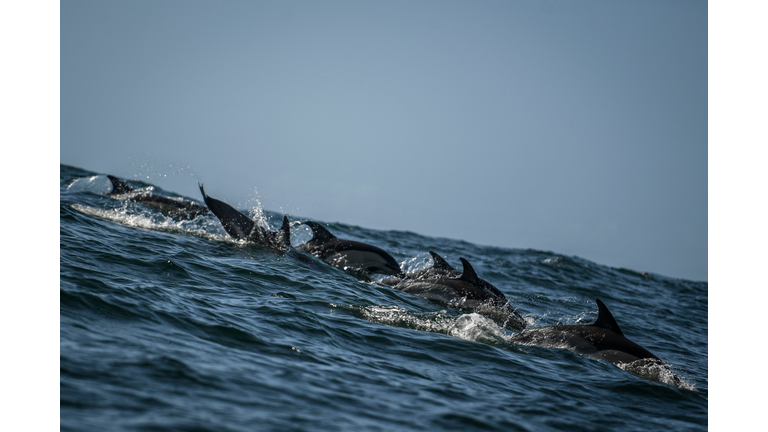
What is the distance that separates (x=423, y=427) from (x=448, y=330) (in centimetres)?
415

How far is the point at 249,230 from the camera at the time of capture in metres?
15.4

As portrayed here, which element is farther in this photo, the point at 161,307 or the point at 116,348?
the point at 161,307

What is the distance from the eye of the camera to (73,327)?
21.3 feet

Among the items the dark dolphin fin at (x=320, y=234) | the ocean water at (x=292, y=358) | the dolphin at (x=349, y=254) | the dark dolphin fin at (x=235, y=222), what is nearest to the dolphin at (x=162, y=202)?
the dark dolphin fin at (x=235, y=222)

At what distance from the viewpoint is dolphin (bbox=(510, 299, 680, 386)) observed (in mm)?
9000

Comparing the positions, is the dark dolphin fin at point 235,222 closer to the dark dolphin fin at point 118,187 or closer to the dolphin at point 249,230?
the dolphin at point 249,230

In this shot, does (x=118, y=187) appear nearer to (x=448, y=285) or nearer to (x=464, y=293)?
(x=448, y=285)

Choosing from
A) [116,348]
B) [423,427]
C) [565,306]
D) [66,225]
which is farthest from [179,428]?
[565,306]

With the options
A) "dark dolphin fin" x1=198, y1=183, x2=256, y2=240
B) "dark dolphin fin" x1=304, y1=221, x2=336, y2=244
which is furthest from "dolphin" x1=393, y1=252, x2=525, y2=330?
"dark dolphin fin" x1=198, y1=183, x2=256, y2=240

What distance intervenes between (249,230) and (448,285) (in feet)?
19.1

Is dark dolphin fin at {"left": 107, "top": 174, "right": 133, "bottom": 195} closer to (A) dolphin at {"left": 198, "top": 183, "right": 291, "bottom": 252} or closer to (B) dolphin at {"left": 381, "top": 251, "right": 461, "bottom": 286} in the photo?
(A) dolphin at {"left": 198, "top": 183, "right": 291, "bottom": 252}

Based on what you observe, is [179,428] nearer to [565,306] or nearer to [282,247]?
[282,247]

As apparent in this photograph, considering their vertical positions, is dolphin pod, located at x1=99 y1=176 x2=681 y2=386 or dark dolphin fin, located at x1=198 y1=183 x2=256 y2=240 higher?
dark dolphin fin, located at x1=198 y1=183 x2=256 y2=240

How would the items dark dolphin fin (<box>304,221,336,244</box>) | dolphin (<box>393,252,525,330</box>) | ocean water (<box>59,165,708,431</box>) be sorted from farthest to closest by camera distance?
dark dolphin fin (<box>304,221,336,244</box>) < dolphin (<box>393,252,525,330</box>) < ocean water (<box>59,165,708,431</box>)
